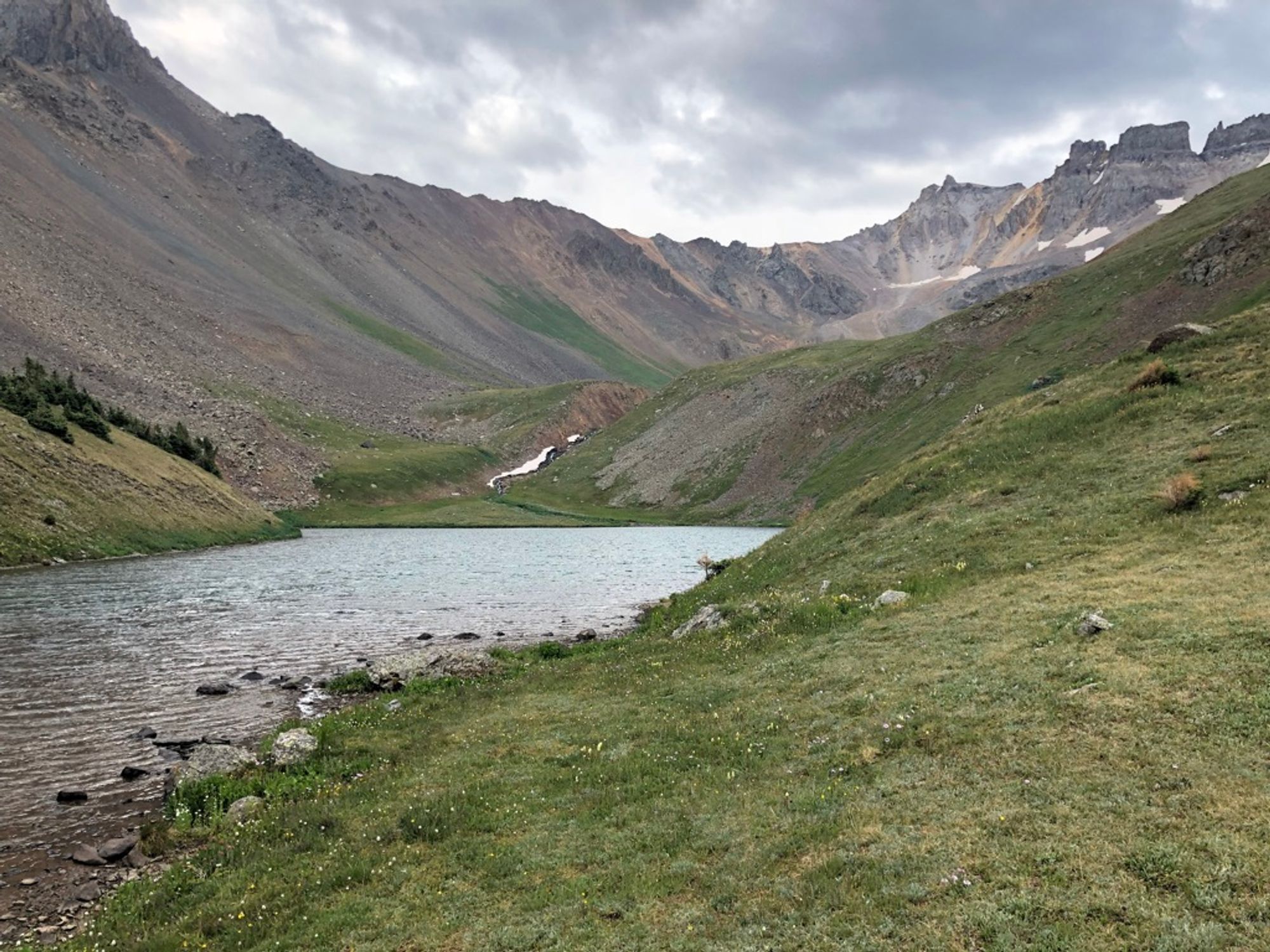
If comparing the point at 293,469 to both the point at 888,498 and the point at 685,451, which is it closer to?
the point at 685,451

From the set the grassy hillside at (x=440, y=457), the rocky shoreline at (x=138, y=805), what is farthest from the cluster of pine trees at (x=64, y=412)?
the rocky shoreline at (x=138, y=805)

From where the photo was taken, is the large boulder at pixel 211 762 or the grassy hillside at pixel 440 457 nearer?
the large boulder at pixel 211 762

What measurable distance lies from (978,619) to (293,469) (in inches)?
4639

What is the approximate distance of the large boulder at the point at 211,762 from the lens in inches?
734

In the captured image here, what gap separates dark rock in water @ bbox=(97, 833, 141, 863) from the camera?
15.4 m

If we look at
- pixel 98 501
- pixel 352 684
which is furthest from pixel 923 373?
pixel 98 501

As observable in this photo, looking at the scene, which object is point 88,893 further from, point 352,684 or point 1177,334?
point 1177,334

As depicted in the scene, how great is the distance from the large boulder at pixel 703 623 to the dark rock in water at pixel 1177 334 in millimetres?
29365

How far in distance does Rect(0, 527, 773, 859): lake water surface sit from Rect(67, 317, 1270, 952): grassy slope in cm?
517

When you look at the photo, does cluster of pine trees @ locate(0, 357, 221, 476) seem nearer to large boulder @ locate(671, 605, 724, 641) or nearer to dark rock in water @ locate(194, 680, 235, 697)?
dark rock in water @ locate(194, 680, 235, 697)

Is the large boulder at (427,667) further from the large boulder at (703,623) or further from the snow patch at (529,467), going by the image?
the snow patch at (529,467)

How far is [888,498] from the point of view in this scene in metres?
38.9

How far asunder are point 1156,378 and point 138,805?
147ft

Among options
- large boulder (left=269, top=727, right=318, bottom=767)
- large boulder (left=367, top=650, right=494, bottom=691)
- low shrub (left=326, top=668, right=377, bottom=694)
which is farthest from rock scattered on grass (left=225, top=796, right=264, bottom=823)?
low shrub (left=326, top=668, right=377, bottom=694)
